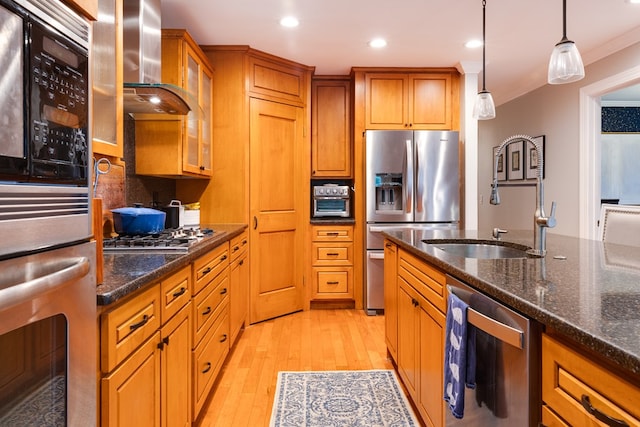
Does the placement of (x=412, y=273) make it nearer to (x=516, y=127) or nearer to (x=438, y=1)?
(x=438, y=1)

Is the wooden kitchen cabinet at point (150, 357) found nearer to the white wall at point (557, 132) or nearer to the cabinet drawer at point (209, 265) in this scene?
the cabinet drawer at point (209, 265)

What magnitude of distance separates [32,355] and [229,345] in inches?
82.5

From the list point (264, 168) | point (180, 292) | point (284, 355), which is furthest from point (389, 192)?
point (180, 292)

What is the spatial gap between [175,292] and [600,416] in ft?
4.44

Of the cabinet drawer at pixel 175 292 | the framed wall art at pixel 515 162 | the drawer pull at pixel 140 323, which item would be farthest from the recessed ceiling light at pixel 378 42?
the drawer pull at pixel 140 323

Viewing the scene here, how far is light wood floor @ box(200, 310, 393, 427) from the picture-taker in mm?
2143

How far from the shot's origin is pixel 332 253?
159 inches

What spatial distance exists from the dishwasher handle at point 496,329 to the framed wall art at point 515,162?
4.51 meters

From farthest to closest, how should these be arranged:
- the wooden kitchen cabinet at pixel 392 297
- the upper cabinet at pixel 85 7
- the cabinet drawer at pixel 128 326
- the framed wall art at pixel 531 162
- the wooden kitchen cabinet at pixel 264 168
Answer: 1. the framed wall art at pixel 531 162
2. the wooden kitchen cabinet at pixel 264 168
3. the wooden kitchen cabinet at pixel 392 297
4. the cabinet drawer at pixel 128 326
5. the upper cabinet at pixel 85 7

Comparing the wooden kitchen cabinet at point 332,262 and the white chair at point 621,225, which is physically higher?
the white chair at point 621,225

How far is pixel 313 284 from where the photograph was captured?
406 centimetres

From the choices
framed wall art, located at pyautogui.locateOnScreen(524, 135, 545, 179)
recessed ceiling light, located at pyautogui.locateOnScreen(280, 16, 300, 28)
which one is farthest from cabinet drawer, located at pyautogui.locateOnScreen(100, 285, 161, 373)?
framed wall art, located at pyautogui.locateOnScreen(524, 135, 545, 179)

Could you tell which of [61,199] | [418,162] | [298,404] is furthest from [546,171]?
[61,199]

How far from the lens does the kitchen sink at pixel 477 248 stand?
2.02 metres
